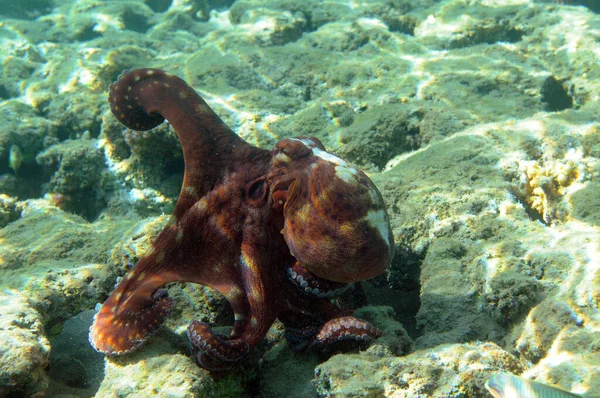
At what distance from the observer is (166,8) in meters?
13.7

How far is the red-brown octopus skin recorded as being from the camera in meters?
2.09

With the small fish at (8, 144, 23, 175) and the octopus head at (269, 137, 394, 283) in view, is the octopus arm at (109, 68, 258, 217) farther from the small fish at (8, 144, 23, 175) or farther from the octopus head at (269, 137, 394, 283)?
the small fish at (8, 144, 23, 175)

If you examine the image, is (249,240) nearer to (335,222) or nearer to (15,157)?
(335,222)

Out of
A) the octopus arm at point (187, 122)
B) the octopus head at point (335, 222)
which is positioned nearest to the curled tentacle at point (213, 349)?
the octopus head at point (335, 222)

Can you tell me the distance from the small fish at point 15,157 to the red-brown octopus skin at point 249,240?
515 centimetres

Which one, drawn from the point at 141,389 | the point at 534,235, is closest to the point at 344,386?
the point at 141,389

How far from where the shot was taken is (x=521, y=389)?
55.5 inches

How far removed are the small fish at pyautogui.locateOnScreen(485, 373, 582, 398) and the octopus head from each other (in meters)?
0.83

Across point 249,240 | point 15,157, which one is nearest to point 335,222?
point 249,240

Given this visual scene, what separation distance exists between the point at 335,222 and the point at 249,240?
0.57 m

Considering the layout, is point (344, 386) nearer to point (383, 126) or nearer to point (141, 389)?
point (141, 389)

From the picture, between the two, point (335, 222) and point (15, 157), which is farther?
point (15, 157)

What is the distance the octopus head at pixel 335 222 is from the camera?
2070mm

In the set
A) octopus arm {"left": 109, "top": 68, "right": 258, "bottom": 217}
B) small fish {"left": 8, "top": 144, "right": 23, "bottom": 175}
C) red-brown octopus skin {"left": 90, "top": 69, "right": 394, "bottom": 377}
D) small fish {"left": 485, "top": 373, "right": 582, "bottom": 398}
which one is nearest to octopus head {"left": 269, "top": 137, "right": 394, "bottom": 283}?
red-brown octopus skin {"left": 90, "top": 69, "right": 394, "bottom": 377}
